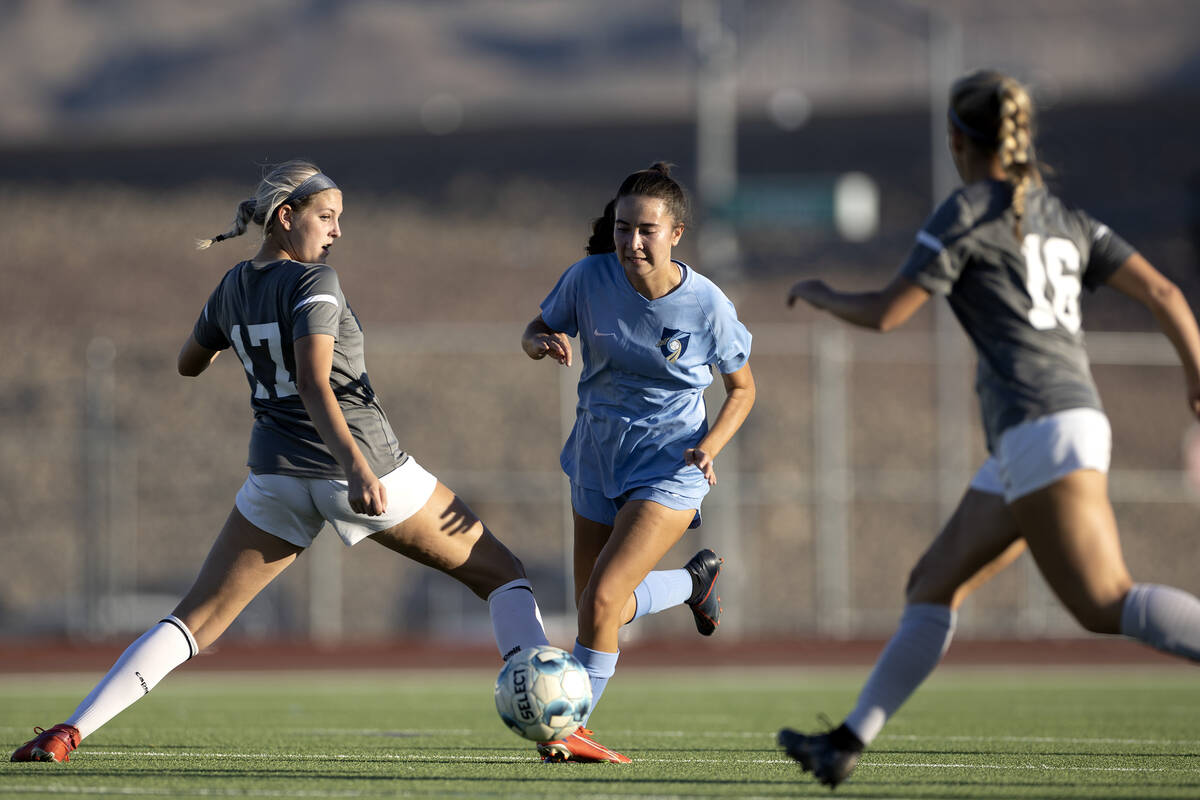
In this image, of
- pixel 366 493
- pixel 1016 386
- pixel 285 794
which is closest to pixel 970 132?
pixel 1016 386

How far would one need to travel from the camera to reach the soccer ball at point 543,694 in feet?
18.4

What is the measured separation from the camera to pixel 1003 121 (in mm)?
4789

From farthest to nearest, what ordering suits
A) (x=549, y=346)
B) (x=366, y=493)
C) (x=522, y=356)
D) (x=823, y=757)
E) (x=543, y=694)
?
(x=522, y=356)
(x=549, y=346)
(x=543, y=694)
(x=366, y=493)
(x=823, y=757)

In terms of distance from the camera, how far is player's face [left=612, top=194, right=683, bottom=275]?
593 cm

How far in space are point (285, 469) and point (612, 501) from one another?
4.22ft

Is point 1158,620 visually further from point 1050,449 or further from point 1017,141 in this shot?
point 1017,141

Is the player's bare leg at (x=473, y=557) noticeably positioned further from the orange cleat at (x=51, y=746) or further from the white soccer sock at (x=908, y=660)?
the white soccer sock at (x=908, y=660)

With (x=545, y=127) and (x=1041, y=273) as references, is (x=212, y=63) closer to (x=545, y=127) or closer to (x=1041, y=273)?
(x=545, y=127)

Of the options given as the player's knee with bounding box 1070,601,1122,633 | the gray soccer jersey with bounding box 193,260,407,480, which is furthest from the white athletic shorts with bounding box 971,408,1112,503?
the gray soccer jersey with bounding box 193,260,407,480

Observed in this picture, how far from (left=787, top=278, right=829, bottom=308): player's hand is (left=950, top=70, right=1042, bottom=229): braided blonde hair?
1.97 feet

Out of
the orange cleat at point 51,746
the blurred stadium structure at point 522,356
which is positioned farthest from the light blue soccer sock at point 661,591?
the blurred stadium structure at point 522,356

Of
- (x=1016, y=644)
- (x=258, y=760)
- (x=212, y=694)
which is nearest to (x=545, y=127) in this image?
(x=1016, y=644)

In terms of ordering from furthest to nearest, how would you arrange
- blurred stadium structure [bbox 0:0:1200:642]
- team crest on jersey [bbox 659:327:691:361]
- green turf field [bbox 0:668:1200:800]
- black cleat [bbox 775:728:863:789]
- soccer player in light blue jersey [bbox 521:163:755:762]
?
blurred stadium structure [bbox 0:0:1200:642] < team crest on jersey [bbox 659:327:691:361] < soccer player in light blue jersey [bbox 521:163:755:762] < green turf field [bbox 0:668:1200:800] < black cleat [bbox 775:728:863:789]

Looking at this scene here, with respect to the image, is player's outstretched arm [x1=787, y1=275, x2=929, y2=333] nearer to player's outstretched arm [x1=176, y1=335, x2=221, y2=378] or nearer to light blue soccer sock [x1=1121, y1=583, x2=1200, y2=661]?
light blue soccer sock [x1=1121, y1=583, x2=1200, y2=661]
